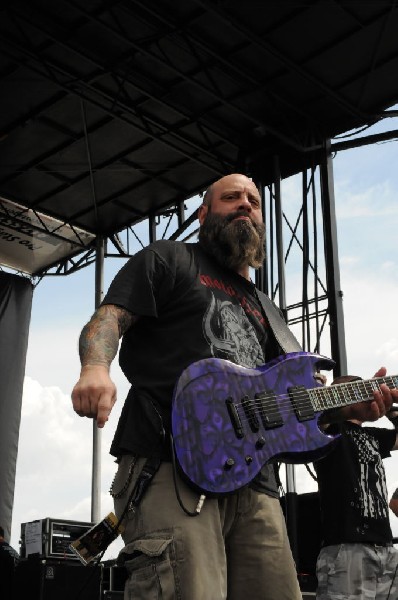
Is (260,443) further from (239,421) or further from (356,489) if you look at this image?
(356,489)

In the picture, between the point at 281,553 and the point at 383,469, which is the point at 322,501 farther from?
the point at 281,553

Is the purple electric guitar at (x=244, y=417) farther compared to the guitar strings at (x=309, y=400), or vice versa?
the guitar strings at (x=309, y=400)

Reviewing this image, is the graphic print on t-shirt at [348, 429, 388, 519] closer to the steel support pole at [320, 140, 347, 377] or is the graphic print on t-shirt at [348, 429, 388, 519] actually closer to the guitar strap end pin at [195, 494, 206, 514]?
the guitar strap end pin at [195, 494, 206, 514]

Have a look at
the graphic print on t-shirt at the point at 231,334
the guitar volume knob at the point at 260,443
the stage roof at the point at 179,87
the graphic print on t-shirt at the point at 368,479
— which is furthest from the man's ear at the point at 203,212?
the stage roof at the point at 179,87

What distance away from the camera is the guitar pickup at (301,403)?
269 cm

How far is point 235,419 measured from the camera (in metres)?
2.53

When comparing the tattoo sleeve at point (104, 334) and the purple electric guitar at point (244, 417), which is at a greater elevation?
the tattoo sleeve at point (104, 334)

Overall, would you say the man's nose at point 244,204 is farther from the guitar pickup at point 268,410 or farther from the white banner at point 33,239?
the white banner at point 33,239

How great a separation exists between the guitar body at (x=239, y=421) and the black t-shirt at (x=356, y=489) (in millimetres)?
1919

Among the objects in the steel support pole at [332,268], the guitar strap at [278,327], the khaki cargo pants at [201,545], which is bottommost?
the khaki cargo pants at [201,545]

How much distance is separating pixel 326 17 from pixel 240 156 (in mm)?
2279

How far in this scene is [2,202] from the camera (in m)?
12.4

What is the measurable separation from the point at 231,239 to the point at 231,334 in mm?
409

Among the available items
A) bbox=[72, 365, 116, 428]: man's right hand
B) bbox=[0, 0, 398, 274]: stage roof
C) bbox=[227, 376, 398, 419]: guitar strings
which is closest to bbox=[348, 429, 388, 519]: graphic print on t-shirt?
bbox=[227, 376, 398, 419]: guitar strings
